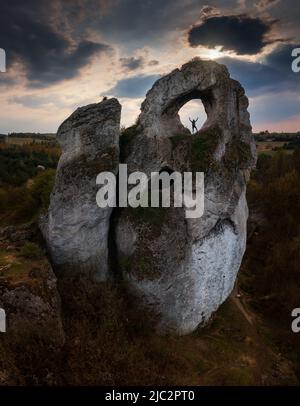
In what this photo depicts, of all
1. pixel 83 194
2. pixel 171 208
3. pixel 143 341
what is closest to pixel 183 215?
pixel 171 208

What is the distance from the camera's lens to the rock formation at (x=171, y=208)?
521 inches

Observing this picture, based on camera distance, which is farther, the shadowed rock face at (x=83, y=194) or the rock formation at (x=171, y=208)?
the rock formation at (x=171, y=208)

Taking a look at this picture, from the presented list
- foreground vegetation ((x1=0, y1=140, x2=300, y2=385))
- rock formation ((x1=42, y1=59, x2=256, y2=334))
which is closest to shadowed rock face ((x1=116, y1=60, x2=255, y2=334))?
rock formation ((x1=42, y1=59, x2=256, y2=334))

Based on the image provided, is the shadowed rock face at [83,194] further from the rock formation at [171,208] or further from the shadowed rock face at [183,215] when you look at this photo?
the shadowed rock face at [183,215]

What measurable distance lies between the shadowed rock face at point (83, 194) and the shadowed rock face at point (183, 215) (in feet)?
3.48

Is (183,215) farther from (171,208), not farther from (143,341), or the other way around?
(143,341)

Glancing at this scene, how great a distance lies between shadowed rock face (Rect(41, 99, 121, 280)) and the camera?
12992mm

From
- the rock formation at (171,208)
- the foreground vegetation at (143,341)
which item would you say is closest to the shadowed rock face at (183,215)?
the rock formation at (171,208)

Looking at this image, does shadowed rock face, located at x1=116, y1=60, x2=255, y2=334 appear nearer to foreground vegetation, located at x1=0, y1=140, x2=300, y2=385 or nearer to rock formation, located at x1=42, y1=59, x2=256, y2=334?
rock formation, located at x1=42, y1=59, x2=256, y2=334

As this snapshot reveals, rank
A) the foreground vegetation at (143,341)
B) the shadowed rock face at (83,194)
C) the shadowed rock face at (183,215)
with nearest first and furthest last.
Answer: the foreground vegetation at (143,341)
the shadowed rock face at (83,194)
the shadowed rock face at (183,215)

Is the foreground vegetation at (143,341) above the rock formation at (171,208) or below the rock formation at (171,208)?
below
